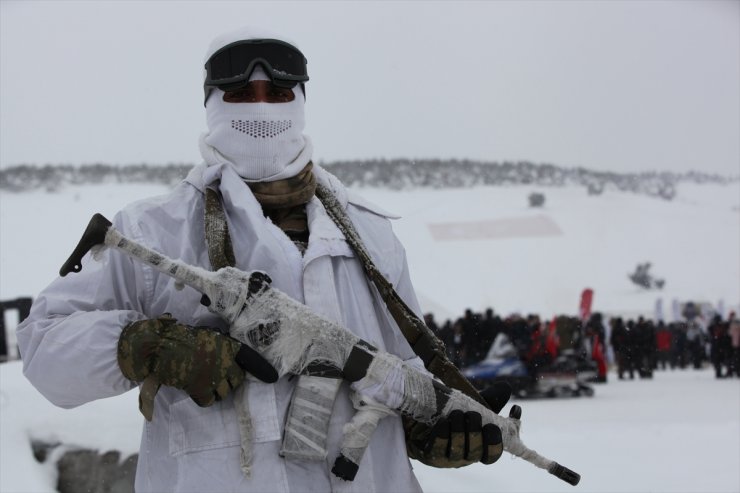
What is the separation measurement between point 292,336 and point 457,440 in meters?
0.48

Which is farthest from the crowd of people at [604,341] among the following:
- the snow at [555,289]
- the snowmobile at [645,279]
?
the snowmobile at [645,279]

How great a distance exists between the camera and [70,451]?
4652 mm

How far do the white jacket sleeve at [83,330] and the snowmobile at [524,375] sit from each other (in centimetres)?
900

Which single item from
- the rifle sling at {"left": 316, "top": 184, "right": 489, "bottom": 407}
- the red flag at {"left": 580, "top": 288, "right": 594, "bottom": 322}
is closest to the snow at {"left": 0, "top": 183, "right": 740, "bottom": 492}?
the red flag at {"left": 580, "top": 288, "right": 594, "bottom": 322}

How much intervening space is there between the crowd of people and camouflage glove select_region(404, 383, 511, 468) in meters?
8.06

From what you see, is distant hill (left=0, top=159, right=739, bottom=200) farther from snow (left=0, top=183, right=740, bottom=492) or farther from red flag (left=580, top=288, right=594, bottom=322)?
red flag (left=580, top=288, right=594, bottom=322)

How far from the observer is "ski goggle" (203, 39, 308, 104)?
6.94ft

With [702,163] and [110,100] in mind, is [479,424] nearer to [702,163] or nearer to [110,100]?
[110,100]

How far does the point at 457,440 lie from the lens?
6.64 feet

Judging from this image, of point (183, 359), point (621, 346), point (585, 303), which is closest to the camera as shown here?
point (183, 359)

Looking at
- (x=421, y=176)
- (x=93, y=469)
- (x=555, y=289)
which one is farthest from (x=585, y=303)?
(x=93, y=469)

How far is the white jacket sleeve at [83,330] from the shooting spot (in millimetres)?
1795

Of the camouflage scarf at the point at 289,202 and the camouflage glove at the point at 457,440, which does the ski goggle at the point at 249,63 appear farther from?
the camouflage glove at the point at 457,440

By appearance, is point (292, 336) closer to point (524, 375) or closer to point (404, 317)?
point (404, 317)
